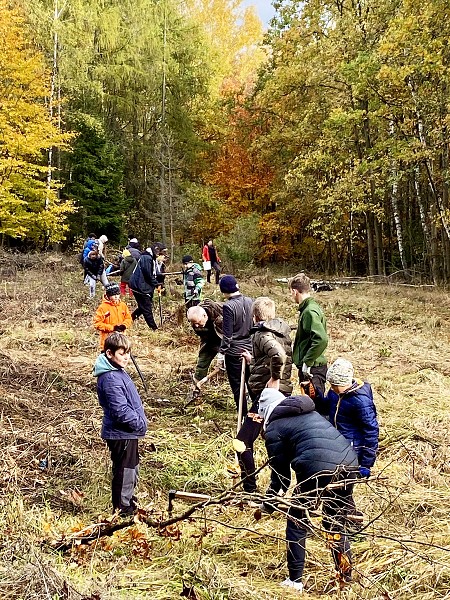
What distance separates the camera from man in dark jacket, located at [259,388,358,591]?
3.51m

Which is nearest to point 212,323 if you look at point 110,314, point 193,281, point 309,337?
point 309,337

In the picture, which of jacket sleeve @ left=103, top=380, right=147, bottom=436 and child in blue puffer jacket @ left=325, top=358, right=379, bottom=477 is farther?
jacket sleeve @ left=103, top=380, right=147, bottom=436

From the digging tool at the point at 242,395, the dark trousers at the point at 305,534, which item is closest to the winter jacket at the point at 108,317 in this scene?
the digging tool at the point at 242,395

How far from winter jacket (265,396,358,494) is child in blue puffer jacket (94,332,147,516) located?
49.5 inches

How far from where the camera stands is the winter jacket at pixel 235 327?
6008 mm

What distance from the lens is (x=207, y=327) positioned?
265 inches

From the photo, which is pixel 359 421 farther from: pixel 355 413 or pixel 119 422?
pixel 119 422

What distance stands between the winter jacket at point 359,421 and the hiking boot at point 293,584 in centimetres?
88

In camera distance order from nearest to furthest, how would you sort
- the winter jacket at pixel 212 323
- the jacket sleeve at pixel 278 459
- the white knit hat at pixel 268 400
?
the jacket sleeve at pixel 278 459 → the white knit hat at pixel 268 400 → the winter jacket at pixel 212 323

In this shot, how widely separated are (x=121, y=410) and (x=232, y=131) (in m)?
25.8

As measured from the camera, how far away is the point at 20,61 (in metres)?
19.1

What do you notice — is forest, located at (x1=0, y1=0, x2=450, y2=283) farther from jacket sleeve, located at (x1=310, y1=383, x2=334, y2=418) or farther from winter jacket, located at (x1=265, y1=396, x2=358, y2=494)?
winter jacket, located at (x1=265, y1=396, x2=358, y2=494)

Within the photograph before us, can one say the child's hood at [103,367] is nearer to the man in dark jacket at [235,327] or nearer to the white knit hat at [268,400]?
the white knit hat at [268,400]

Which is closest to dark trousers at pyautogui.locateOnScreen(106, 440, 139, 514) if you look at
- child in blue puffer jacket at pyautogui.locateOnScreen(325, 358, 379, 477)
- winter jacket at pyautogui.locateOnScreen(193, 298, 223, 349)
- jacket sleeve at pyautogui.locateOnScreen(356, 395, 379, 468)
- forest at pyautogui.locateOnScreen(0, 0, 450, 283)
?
child in blue puffer jacket at pyautogui.locateOnScreen(325, 358, 379, 477)
